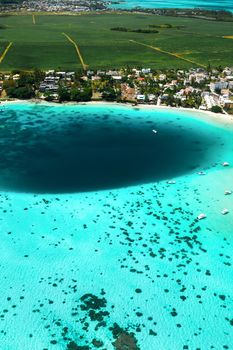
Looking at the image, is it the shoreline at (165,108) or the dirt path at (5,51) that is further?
the dirt path at (5,51)

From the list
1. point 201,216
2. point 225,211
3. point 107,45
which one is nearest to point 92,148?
point 201,216

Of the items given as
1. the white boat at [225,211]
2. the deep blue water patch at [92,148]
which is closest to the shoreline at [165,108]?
the deep blue water patch at [92,148]

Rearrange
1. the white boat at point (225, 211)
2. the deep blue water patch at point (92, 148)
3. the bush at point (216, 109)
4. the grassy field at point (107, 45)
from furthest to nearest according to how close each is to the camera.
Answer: the grassy field at point (107, 45), the bush at point (216, 109), the deep blue water patch at point (92, 148), the white boat at point (225, 211)

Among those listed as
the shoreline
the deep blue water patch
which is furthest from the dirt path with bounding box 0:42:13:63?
the deep blue water patch

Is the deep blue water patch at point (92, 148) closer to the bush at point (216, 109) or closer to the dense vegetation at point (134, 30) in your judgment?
the bush at point (216, 109)

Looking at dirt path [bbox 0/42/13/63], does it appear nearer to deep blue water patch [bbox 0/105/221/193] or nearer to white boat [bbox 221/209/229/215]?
deep blue water patch [bbox 0/105/221/193]

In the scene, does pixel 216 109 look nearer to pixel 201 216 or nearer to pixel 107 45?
pixel 201 216

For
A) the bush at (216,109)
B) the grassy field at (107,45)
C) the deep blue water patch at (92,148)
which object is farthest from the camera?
the grassy field at (107,45)
